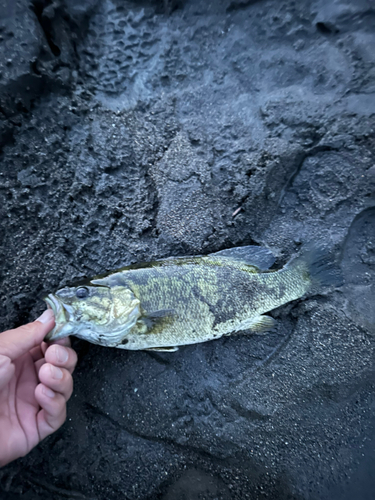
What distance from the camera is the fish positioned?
2111 mm

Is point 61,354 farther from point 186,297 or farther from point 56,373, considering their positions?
point 186,297

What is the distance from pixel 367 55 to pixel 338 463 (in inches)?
124

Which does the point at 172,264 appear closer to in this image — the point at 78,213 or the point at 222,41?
the point at 78,213

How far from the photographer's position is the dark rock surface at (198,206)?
229 cm

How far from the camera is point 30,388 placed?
7.38ft

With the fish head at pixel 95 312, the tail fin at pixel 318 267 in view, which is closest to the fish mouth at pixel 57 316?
the fish head at pixel 95 312

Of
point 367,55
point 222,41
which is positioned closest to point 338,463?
point 367,55

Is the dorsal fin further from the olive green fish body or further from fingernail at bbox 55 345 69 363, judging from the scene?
fingernail at bbox 55 345 69 363

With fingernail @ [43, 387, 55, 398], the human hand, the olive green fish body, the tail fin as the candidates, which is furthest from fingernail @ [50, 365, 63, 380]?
the tail fin

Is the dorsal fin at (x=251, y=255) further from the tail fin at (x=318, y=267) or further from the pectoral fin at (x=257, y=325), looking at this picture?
the pectoral fin at (x=257, y=325)

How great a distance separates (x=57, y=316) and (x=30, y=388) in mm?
703

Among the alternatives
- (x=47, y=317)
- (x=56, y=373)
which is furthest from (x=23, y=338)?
(x=56, y=373)

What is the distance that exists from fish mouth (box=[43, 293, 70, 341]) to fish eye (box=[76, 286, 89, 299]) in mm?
119

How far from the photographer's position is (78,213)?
8.10 ft
